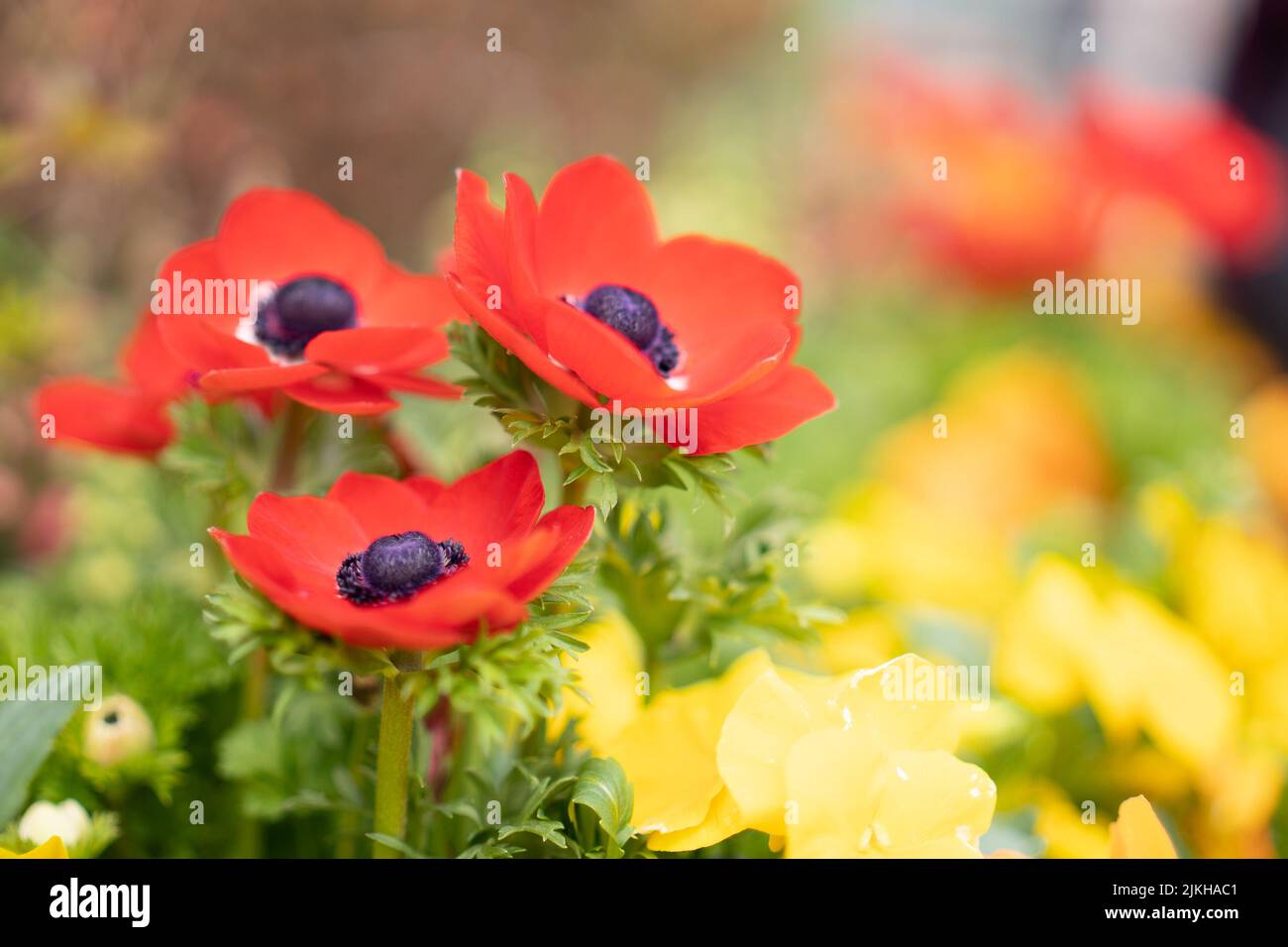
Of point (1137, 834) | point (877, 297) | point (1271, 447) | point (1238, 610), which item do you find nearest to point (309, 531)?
point (1137, 834)

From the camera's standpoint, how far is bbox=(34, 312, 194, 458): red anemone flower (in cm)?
55

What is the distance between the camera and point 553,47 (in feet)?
6.77

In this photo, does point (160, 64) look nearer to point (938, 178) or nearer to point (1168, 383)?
point (938, 178)

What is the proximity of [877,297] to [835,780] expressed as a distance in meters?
1.55

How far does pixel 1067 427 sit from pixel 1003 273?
426 millimetres

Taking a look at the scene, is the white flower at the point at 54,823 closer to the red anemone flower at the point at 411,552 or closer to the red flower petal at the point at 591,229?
the red anemone flower at the point at 411,552

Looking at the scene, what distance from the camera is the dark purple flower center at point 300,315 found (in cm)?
51

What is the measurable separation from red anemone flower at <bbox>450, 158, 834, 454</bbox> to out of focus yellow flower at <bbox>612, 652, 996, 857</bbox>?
0.39 feet

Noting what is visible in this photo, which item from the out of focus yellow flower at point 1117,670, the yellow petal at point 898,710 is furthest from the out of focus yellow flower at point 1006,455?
the yellow petal at point 898,710

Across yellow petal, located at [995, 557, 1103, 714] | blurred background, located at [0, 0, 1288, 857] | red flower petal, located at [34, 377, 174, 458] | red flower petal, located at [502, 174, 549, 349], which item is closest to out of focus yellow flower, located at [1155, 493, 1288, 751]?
blurred background, located at [0, 0, 1288, 857]

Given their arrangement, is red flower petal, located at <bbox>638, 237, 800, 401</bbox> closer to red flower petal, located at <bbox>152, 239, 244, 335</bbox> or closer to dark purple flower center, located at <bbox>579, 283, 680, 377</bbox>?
dark purple flower center, located at <bbox>579, 283, 680, 377</bbox>

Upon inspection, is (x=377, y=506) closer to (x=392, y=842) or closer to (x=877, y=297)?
(x=392, y=842)

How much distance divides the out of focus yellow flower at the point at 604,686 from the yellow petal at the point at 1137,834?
0.72 ft
